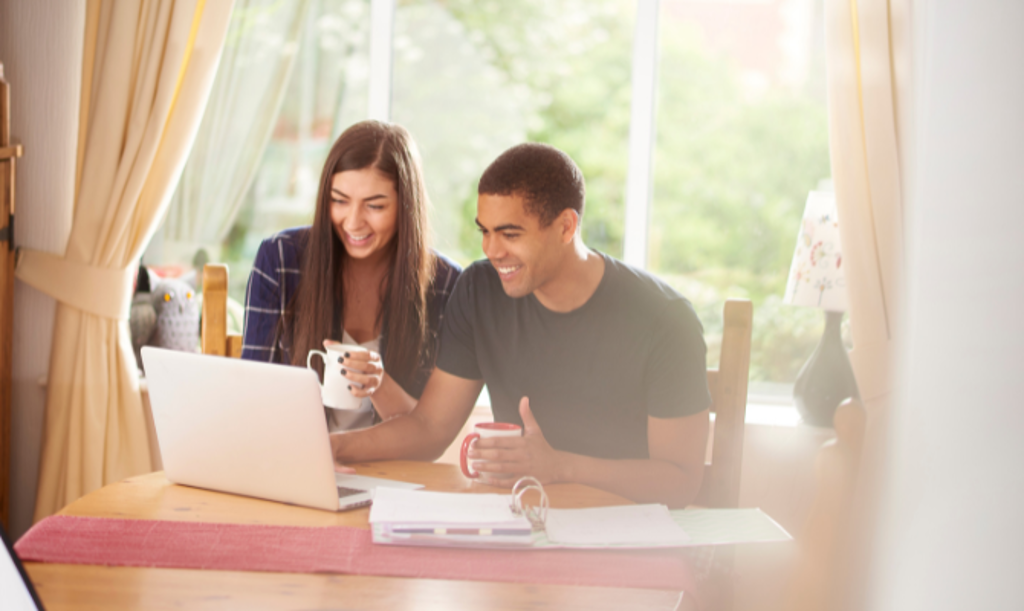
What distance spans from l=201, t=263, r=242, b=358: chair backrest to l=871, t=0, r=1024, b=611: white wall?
122 cm

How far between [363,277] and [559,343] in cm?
44

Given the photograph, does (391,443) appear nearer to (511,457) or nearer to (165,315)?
(511,457)

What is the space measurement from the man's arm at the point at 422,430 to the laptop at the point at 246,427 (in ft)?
0.59

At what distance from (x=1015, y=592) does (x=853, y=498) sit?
752mm

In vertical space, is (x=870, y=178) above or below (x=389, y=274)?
above

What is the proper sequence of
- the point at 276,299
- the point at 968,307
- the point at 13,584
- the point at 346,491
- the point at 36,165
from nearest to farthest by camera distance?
the point at 13,584
the point at 968,307
the point at 346,491
the point at 276,299
the point at 36,165

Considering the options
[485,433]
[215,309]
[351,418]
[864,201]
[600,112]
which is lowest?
[351,418]

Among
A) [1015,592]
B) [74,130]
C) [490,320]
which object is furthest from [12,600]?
[74,130]

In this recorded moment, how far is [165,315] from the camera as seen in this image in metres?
1.96

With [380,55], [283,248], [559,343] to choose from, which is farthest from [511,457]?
[380,55]

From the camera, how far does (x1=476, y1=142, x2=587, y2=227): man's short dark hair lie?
1.29 meters

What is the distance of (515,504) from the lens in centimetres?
91

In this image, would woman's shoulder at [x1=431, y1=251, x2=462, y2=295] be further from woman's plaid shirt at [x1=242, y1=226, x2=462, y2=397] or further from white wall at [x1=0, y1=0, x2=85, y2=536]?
white wall at [x1=0, y1=0, x2=85, y2=536]

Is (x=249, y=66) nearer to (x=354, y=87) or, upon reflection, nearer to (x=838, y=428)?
(x=354, y=87)
